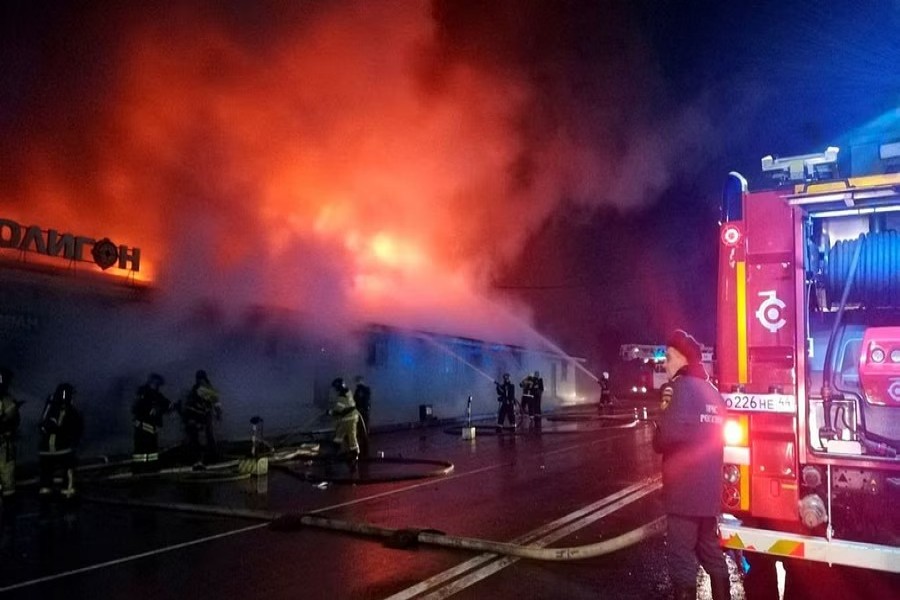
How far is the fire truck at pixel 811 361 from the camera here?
3715mm

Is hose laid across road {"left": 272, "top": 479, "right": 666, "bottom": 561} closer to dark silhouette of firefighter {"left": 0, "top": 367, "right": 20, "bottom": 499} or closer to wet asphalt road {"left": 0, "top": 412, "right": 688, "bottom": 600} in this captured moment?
wet asphalt road {"left": 0, "top": 412, "right": 688, "bottom": 600}

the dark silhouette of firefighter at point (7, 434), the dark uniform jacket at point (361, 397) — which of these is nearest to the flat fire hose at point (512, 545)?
the dark silhouette of firefighter at point (7, 434)

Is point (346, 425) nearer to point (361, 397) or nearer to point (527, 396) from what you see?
point (361, 397)

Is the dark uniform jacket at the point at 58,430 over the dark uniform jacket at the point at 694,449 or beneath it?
beneath

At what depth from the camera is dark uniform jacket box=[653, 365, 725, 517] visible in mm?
3756

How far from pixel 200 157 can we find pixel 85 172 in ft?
7.83

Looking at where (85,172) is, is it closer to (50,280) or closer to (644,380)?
(50,280)

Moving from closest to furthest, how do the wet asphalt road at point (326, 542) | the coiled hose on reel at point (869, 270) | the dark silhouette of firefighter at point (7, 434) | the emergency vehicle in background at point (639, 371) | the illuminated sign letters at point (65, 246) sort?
1. the coiled hose on reel at point (869, 270)
2. the wet asphalt road at point (326, 542)
3. the dark silhouette of firefighter at point (7, 434)
4. the illuminated sign letters at point (65, 246)
5. the emergency vehicle in background at point (639, 371)

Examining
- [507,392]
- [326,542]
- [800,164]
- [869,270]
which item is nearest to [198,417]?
[326,542]

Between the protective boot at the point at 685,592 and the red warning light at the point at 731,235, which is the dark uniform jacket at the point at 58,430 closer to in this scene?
the protective boot at the point at 685,592

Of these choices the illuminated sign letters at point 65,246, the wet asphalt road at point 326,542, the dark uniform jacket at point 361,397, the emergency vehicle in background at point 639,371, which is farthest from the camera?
the emergency vehicle in background at point 639,371

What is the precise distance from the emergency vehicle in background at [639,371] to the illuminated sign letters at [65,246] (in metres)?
21.9

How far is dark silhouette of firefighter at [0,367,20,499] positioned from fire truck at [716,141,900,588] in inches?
336

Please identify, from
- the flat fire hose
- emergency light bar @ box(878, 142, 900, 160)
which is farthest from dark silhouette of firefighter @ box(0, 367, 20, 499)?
emergency light bar @ box(878, 142, 900, 160)
